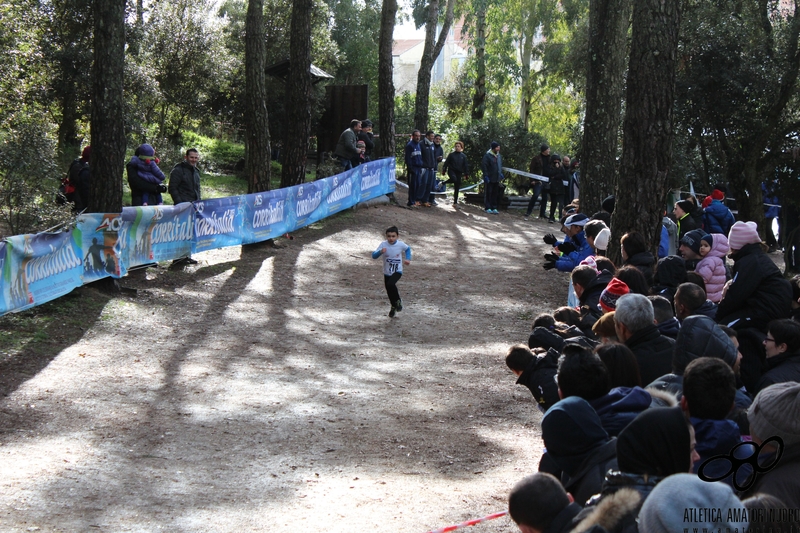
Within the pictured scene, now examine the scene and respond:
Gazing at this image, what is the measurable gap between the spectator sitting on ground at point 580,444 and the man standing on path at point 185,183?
11.4 meters

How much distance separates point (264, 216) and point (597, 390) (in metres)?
12.8

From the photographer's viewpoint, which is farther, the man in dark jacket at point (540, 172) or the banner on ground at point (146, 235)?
the man in dark jacket at point (540, 172)

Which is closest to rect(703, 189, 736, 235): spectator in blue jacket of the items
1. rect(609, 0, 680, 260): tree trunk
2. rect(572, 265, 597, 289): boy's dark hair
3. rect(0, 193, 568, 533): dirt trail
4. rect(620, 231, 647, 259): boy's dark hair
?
rect(609, 0, 680, 260): tree trunk

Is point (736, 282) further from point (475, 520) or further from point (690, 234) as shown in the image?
point (475, 520)

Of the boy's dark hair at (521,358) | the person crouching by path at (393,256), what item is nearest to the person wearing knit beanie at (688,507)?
the boy's dark hair at (521,358)

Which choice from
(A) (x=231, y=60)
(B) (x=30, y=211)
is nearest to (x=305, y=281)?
(B) (x=30, y=211)

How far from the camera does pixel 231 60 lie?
25.5 m

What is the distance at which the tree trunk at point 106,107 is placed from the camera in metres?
12.3

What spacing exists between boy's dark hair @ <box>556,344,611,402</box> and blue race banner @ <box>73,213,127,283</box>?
876 cm

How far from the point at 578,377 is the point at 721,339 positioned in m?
1.46

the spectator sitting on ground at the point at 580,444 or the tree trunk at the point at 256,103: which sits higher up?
the tree trunk at the point at 256,103

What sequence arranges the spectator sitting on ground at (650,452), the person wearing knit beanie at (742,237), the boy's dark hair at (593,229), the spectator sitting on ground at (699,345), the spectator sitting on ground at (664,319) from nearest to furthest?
the spectator sitting on ground at (650,452) → the spectator sitting on ground at (699,345) → the spectator sitting on ground at (664,319) → the person wearing knit beanie at (742,237) → the boy's dark hair at (593,229)

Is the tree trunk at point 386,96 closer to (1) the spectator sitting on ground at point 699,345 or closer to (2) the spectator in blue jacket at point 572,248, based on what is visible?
(2) the spectator in blue jacket at point 572,248

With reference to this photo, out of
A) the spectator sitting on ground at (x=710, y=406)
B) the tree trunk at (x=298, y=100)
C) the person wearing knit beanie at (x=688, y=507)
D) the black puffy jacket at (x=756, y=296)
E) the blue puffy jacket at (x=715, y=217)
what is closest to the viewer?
the person wearing knit beanie at (x=688, y=507)
